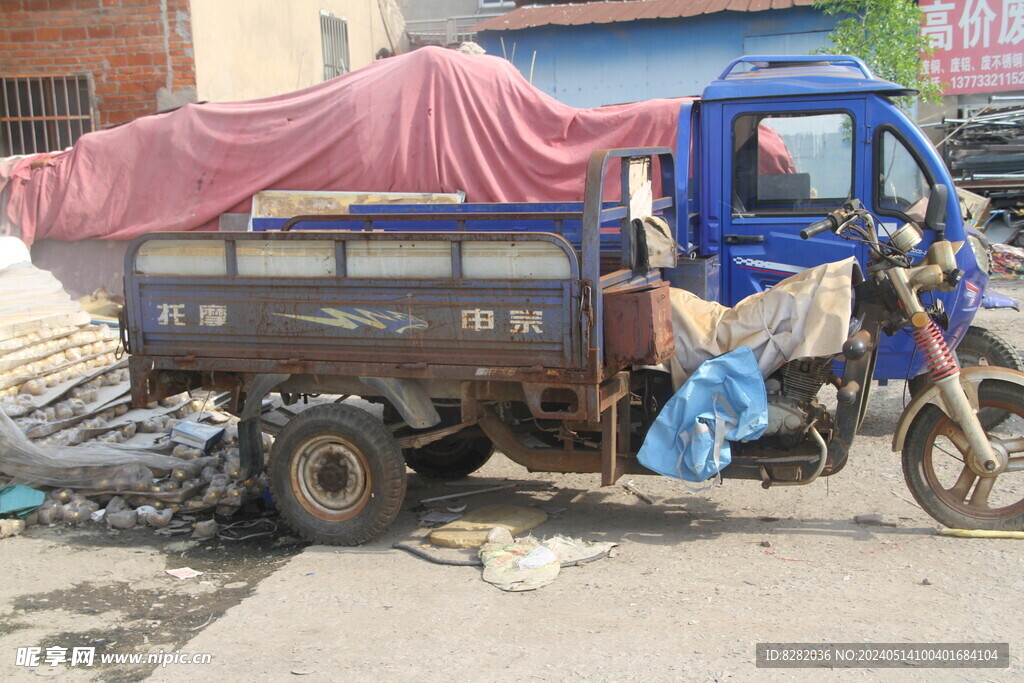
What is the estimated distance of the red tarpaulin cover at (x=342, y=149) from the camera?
9.43 m

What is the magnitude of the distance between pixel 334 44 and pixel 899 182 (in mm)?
10718

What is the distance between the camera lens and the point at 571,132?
9.45 meters

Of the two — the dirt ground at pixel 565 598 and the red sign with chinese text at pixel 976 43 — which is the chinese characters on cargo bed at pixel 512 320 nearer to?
the dirt ground at pixel 565 598

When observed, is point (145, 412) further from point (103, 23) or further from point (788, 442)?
point (103, 23)

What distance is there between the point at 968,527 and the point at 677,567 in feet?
4.83

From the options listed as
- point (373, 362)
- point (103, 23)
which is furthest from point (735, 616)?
point (103, 23)

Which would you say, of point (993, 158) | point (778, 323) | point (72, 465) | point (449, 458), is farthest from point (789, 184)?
point (993, 158)

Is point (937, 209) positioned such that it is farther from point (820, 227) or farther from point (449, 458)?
point (449, 458)

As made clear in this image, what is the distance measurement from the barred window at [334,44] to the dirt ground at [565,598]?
34.2 feet

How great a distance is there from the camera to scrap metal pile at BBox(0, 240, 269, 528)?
5.59 metres

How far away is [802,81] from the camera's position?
20.5ft

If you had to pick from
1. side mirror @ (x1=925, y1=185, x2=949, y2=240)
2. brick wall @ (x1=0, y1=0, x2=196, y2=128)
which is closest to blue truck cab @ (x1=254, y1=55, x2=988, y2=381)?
side mirror @ (x1=925, y1=185, x2=949, y2=240)

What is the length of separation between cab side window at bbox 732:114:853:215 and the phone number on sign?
11.9 meters

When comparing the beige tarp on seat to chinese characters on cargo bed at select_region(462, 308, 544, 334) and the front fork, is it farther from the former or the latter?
chinese characters on cargo bed at select_region(462, 308, 544, 334)
